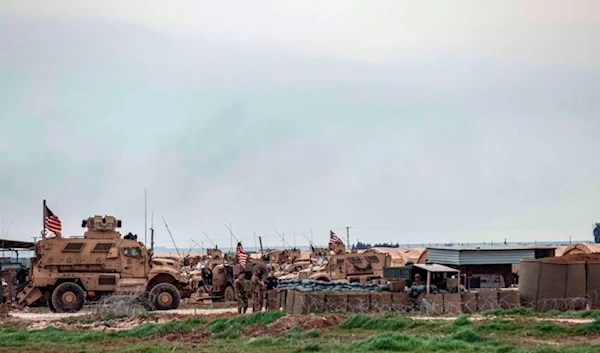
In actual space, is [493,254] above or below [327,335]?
above

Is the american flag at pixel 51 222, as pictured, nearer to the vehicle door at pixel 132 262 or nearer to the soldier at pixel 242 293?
the vehicle door at pixel 132 262

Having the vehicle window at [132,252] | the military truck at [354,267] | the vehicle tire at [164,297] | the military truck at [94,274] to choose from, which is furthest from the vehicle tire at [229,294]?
the vehicle window at [132,252]

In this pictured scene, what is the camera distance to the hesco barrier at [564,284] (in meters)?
30.2

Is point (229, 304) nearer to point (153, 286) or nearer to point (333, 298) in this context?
point (153, 286)

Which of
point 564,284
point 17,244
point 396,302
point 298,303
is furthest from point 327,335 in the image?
point 17,244

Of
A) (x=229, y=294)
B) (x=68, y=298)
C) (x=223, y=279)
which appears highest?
(x=223, y=279)

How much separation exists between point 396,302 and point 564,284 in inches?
214

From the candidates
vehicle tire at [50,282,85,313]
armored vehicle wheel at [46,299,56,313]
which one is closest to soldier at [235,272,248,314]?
vehicle tire at [50,282,85,313]

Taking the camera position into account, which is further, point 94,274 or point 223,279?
point 223,279

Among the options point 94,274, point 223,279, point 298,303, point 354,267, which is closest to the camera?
point 298,303

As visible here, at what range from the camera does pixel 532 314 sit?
28359 mm

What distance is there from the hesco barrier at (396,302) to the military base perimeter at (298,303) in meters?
0.03

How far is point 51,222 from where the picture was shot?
37875 millimetres

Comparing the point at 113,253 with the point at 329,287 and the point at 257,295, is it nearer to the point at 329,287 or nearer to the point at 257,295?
the point at 257,295
